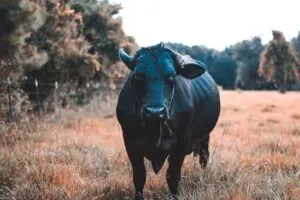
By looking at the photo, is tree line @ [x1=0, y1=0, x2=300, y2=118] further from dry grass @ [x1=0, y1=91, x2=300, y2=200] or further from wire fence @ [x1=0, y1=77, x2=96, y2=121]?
dry grass @ [x1=0, y1=91, x2=300, y2=200]

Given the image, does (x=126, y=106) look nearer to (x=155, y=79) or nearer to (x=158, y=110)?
(x=155, y=79)

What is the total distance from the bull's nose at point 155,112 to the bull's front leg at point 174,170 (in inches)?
39.6

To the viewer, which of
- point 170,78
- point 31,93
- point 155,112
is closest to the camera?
point 155,112

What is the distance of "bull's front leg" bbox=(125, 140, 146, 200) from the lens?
5.44 metres

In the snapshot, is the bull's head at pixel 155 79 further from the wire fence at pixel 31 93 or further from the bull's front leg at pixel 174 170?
the wire fence at pixel 31 93

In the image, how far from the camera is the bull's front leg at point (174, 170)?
5.43 m

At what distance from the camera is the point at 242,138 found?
35.1ft

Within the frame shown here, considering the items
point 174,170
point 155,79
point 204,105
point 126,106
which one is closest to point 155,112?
point 155,79

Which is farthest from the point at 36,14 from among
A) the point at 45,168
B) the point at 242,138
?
the point at 45,168

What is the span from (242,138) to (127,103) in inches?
229

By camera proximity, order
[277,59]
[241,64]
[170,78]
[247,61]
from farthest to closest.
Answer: [247,61] < [241,64] < [277,59] < [170,78]

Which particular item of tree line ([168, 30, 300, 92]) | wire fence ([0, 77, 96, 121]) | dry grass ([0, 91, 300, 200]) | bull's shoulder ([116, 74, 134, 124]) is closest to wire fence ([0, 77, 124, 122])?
wire fence ([0, 77, 96, 121])

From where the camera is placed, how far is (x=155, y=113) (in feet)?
14.7

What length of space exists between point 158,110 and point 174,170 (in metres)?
1.19
